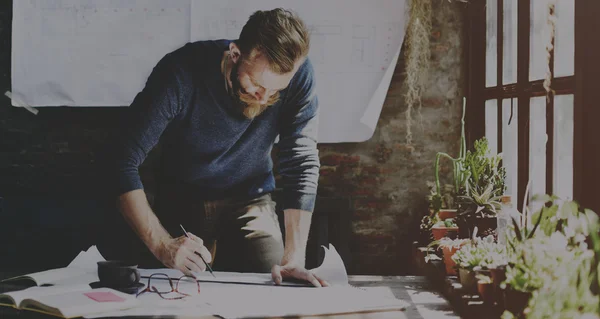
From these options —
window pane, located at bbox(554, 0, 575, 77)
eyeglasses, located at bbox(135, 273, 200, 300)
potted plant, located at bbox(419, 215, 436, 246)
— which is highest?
window pane, located at bbox(554, 0, 575, 77)

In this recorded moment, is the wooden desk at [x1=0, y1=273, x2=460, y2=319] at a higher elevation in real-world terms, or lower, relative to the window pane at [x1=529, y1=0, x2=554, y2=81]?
lower

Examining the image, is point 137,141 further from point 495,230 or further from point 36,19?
point 36,19

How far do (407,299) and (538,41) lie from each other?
1.42 metres

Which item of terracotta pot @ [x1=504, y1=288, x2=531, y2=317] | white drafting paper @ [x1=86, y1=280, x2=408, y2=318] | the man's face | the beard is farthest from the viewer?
the beard

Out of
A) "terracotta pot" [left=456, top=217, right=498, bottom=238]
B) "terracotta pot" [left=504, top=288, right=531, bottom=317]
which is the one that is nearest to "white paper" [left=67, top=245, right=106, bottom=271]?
"terracotta pot" [left=504, top=288, right=531, bottom=317]

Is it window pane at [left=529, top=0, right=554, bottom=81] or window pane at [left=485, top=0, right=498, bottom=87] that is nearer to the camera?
window pane at [left=529, top=0, right=554, bottom=81]

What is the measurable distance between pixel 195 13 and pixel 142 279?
2.32 metres

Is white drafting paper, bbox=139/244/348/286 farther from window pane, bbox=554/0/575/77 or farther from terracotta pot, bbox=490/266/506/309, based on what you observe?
window pane, bbox=554/0/575/77

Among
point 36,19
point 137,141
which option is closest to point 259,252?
point 137,141

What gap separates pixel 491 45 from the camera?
3777 millimetres

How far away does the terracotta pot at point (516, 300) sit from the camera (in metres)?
1.64

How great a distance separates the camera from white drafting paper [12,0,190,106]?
4.09 m

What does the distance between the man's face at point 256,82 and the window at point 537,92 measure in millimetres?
925

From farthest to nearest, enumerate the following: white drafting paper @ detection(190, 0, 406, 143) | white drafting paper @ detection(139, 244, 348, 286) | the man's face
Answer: white drafting paper @ detection(190, 0, 406, 143)
the man's face
white drafting paper @ detection(139, 244, 348, 286)
